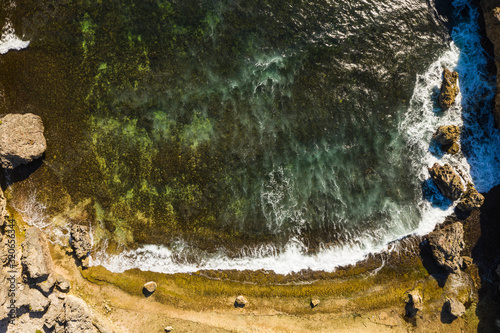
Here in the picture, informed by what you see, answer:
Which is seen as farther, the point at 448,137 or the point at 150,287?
the point at 150,287

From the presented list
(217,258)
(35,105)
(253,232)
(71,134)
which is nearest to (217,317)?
(217,258)

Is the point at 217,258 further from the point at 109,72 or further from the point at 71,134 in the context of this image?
the point at 109,72

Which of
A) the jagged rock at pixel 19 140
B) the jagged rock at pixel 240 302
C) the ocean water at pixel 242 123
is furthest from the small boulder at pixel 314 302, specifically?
the jagged rock at pixel 19 140

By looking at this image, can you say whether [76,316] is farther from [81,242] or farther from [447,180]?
[447,180]

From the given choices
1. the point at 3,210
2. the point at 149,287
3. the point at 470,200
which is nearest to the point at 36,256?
the point at 3,210

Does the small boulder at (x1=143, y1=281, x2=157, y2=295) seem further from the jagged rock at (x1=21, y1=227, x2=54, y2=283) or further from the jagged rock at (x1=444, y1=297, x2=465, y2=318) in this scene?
the jagged rock at (x1=444, y1=297, x2=465, y2=318)

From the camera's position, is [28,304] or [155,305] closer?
[28,304]
